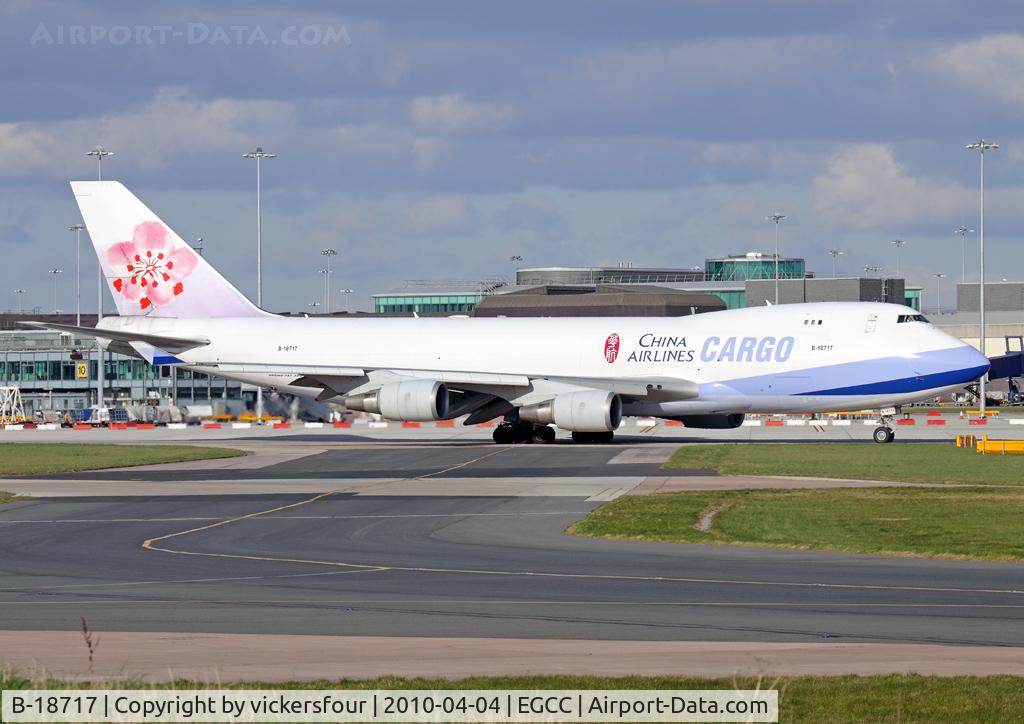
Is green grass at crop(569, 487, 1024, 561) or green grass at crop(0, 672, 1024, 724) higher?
green grass at crop(0, 672, 1024, 724)

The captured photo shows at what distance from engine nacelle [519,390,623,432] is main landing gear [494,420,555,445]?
3648 millimetres

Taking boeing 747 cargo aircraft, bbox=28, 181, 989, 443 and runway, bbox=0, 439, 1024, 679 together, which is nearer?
runway, bbox=0, 439, 1024, 679

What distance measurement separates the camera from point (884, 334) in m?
55.2

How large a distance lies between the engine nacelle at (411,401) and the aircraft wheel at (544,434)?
475 centimetres

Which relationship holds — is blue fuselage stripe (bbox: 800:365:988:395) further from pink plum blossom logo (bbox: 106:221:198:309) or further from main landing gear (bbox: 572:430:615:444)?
pink plum blossom logo (bbox: 106:221:198:309)

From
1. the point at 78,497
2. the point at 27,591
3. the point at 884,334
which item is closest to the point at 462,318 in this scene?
the point at 884,334

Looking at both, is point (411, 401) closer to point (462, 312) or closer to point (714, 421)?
point (714, 421)

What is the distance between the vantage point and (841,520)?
3072 centimetres

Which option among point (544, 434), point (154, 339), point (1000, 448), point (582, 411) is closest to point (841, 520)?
point (1000, 448)

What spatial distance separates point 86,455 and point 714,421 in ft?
83.5

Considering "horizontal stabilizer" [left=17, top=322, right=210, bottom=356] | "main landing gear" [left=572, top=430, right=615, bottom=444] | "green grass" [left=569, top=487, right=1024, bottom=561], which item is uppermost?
"horizontal stabilizer" [left=17, top=322, right=210, bottom=356]

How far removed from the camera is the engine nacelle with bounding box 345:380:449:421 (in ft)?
190

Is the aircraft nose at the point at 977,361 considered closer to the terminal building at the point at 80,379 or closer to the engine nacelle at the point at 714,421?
the engine nacelle at the point at 714,421

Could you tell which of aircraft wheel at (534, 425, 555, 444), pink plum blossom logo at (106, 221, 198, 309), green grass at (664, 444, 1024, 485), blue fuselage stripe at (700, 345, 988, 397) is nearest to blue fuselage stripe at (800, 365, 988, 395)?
blue fuselage stripe at (700, 345, 988, 397)
